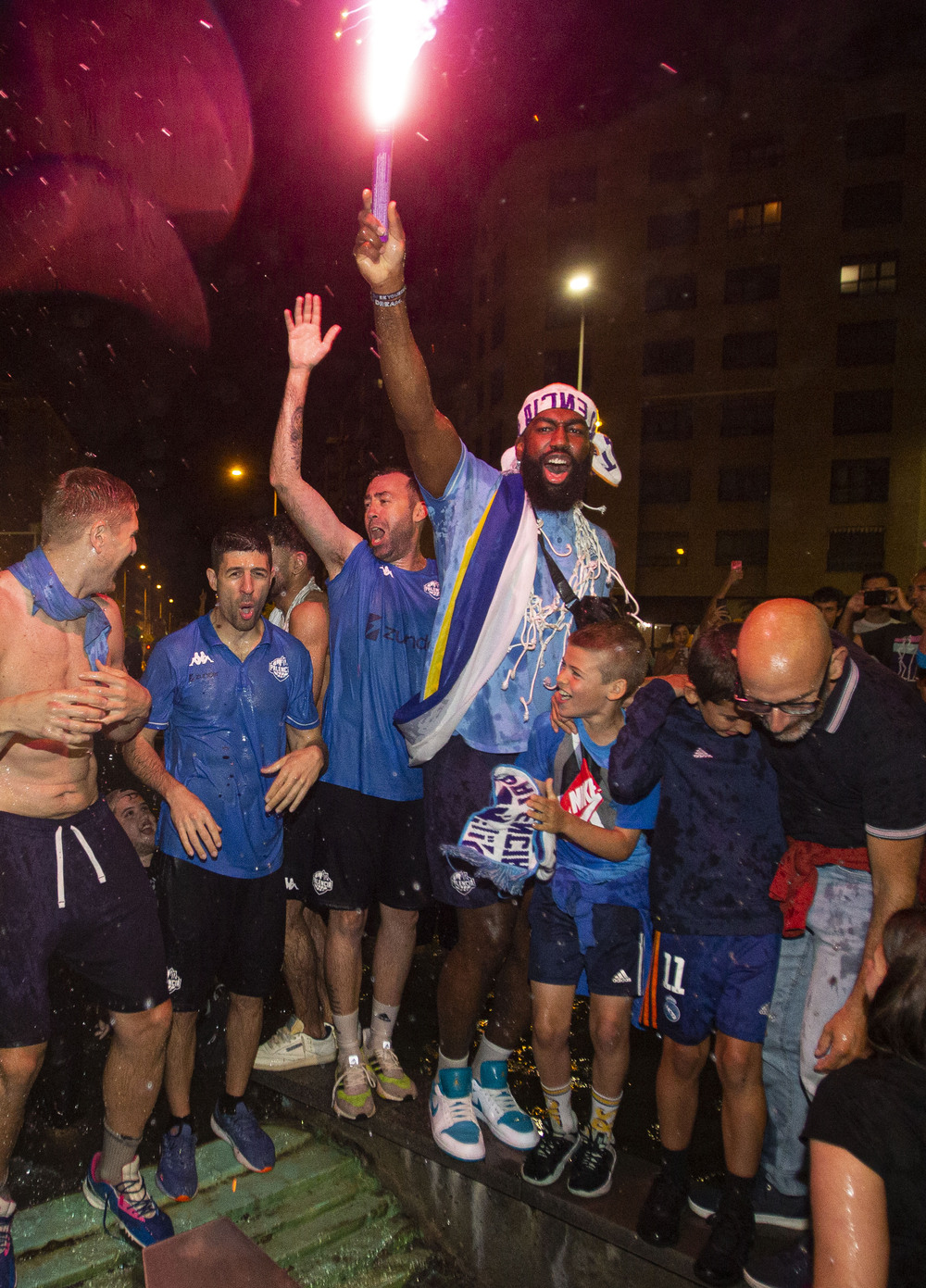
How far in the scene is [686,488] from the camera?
36969 millimetres

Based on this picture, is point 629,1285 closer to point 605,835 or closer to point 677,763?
point 605,835

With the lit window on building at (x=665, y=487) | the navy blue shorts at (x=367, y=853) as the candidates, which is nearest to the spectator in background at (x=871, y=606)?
the navy blue shorts at (x=367, y=853)

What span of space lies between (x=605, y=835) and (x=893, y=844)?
965 mm

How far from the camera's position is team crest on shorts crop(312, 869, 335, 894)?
13.0ft

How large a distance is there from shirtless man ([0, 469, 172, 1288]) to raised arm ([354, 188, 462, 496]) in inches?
43.2

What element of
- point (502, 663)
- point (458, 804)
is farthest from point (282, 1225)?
point (502, 663)

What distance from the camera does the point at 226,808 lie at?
3.64 m

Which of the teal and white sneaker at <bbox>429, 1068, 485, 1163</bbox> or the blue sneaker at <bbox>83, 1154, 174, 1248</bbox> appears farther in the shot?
the teal and white sneaker at <bbox>429, 1068, 485, 1163</bbox>

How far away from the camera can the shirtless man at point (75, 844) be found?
2.87 metres

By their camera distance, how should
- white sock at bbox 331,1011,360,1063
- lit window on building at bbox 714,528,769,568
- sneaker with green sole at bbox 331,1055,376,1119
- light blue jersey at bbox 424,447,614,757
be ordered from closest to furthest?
light blue jersey at bbox 424,447,614,757 → sneaker with green sole at bbox 331,1055,376,1119 → white sock at bbox 331,1011,360,1063 → lit window on building at bbox 714,528,769,568

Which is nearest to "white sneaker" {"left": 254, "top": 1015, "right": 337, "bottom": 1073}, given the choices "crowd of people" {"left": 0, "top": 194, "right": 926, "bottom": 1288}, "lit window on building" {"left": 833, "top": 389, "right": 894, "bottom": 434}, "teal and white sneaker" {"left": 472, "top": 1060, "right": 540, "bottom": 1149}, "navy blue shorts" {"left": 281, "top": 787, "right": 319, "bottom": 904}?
"crowd of people" {"left": 0, "top": 194, "right": 926, "bottom": 1288}

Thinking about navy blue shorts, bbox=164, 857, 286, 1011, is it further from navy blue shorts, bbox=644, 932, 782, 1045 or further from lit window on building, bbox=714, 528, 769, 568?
lit window on building, bbox=714, 528, 769, 568

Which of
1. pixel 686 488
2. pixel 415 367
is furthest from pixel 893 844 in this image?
pixel 686 488

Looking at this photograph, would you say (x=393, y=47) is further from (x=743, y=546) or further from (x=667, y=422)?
(x=667, y=422)
